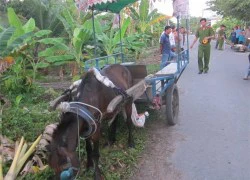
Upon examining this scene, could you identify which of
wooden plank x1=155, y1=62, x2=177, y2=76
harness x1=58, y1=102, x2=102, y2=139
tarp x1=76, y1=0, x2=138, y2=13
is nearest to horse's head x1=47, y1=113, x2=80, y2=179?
harness x1=58, y1=102, x2=102, y2=139

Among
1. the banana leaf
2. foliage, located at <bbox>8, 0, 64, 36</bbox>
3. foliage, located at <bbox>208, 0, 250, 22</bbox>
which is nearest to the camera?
the banana leaf

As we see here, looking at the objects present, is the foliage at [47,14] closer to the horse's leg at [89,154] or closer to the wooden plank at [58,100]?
the wooden plank at [58,100]

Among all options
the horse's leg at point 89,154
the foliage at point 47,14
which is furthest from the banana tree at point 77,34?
the horse's leg at point 89,154

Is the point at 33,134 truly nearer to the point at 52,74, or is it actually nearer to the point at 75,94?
the point at 75,94

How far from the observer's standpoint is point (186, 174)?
4344mm

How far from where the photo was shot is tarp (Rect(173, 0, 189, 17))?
19.5 ft

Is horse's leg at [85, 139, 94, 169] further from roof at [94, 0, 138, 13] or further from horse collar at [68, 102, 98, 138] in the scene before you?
roof at [94, 0, 138, 13]

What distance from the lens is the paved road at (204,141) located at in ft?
14.4

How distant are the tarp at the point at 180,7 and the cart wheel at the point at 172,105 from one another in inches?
53.4

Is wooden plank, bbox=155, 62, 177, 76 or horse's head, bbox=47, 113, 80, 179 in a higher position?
wooden plank, bbox=155, 62, 177, 76

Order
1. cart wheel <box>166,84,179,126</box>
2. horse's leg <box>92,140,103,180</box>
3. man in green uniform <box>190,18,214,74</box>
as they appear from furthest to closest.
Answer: man in green uniform <box>190,18,214,74</box>, cart wheel <box>166,84,179,126</box>, horse's leg <box>92,140,103,180</box>

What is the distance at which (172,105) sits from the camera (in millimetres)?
6230

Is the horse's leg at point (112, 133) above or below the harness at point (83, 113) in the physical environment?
below

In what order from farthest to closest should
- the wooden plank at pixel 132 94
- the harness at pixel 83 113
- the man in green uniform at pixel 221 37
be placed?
the man in green uniform at pixel 221 37 < the wooden plank at pixel 132 94 < the harness at pixel 83 113
